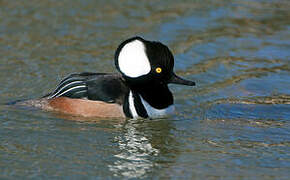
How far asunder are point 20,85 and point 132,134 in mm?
2944

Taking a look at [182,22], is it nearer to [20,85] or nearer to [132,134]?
[20,85]

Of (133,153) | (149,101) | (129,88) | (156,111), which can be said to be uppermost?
(129,88)

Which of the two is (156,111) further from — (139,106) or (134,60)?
(134,60)

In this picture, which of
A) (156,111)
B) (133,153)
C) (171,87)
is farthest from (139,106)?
(171,87)

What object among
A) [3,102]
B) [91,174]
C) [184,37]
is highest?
[184,37]

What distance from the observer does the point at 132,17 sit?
1538 centimetres

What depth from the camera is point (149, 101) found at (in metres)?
9.90

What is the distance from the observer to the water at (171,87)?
809 centimetres

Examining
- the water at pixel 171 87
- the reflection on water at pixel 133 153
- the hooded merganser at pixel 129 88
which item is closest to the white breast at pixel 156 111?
the hooded merganser at pixel 129 88

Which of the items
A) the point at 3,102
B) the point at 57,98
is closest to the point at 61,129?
the point at 57,98

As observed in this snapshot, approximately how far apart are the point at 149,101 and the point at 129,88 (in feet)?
1.21

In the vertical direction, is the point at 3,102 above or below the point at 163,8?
below

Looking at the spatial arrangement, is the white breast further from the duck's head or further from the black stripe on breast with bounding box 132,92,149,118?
the duck's head

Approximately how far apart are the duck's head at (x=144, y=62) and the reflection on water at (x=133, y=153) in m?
0.72
